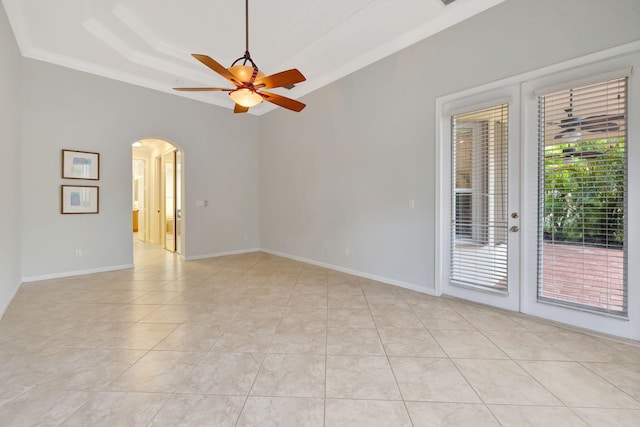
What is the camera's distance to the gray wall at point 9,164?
2.96 meters

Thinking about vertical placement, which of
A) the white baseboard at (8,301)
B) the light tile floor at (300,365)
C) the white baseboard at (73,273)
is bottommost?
the light tile floor at (300,365)

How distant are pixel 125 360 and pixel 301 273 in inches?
110

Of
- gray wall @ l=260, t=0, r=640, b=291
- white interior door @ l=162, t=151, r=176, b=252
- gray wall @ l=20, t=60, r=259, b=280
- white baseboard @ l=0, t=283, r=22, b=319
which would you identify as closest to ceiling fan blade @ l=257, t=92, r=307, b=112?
gray wall @ l=260, t=0, r=640, b=291

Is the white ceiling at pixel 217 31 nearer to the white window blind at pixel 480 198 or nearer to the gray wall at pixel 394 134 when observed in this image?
the gray wall at pixel 394 134

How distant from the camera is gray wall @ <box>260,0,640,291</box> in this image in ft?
8.49

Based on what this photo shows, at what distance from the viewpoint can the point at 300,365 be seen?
2.02 metres

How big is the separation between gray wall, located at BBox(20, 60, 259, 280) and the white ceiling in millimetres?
446

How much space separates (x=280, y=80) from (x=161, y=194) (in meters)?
6.02

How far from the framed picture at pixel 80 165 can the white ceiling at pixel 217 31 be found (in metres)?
1.35

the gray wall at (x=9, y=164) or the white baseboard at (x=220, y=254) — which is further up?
the gray wall at (x=9, y=164)

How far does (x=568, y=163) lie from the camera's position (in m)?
2.55

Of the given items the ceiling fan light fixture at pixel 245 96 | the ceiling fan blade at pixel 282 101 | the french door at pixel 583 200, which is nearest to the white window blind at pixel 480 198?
the french door at pixel 583 200

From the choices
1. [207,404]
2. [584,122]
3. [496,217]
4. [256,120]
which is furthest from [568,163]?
[256,120]

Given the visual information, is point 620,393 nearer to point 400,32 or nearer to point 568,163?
point 568,163
